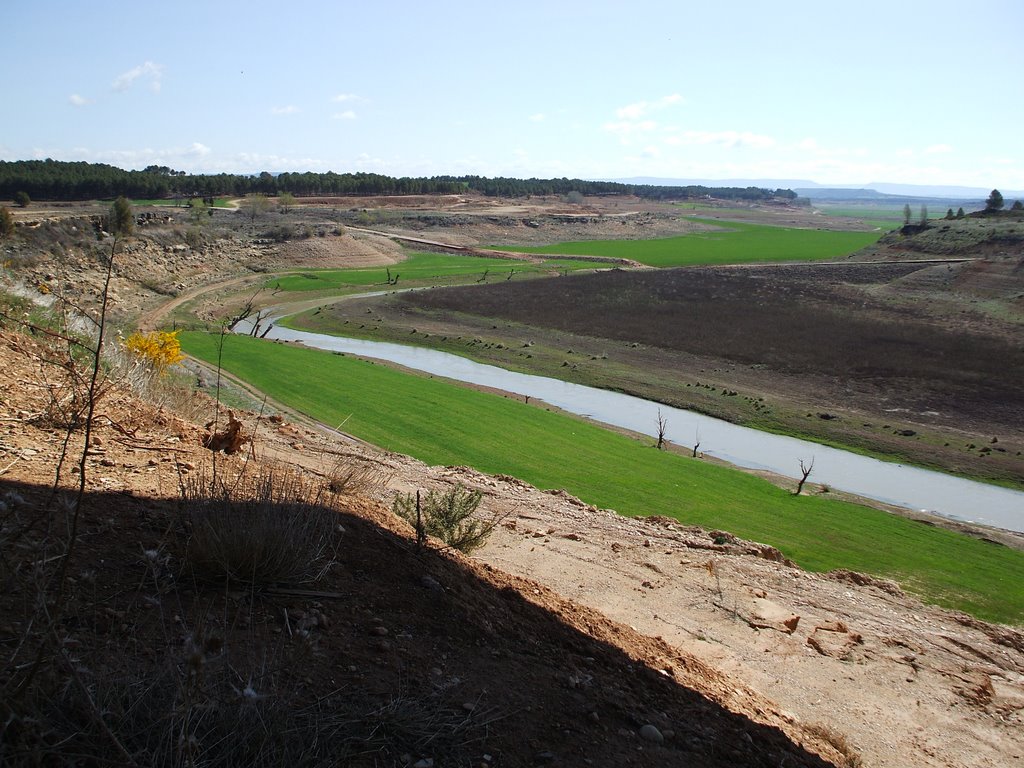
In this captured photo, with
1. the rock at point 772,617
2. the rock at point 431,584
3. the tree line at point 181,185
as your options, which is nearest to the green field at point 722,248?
the tree line at point 181,185

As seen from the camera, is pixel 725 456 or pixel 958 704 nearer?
pixel 958 704

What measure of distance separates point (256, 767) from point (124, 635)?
1601 mm

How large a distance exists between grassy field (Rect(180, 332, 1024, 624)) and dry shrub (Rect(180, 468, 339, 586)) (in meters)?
10.7

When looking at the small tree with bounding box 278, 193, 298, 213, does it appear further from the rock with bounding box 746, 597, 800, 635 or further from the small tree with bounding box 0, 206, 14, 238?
the rock with bounding box 746, 597, 800, 635

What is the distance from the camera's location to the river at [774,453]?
2477 centimetres

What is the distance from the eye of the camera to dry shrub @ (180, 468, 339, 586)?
6.04 meters

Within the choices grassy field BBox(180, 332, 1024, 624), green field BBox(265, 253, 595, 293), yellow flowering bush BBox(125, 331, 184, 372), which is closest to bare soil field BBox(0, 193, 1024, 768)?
yellow flowering bush BBox(125, 331, 184, 372)

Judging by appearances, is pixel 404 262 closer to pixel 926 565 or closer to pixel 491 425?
pixel 491 425

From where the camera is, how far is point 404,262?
81.1 metres

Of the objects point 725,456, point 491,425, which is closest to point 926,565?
point 725,456

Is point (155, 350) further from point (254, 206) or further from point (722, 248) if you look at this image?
point (722, 248)

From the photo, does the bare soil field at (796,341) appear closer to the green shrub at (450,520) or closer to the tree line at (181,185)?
the green shrub at (450,520)

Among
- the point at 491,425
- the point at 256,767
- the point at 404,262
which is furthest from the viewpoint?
the point at 404,262

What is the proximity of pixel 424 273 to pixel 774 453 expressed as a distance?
5008 centimetres
